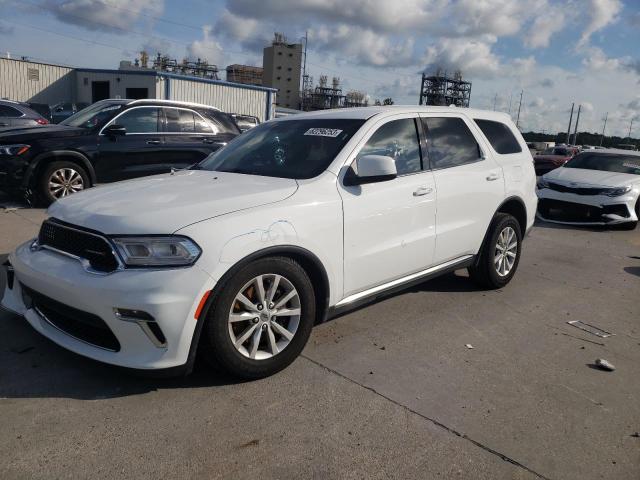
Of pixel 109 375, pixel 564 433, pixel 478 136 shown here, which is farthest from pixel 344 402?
pixel 478 136

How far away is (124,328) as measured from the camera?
284 cm

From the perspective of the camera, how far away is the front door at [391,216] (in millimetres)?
3695

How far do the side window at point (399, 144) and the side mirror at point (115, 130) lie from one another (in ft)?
17.7

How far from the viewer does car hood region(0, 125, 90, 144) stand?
780 centimetres

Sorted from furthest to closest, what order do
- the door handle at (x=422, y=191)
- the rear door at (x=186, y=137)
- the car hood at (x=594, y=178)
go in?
the car hood at (x=594, y=178) < the rear door at (x=186, y=137) < the door handle at (x=422, y=191)

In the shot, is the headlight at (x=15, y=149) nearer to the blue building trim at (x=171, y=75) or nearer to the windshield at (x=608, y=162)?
the windshield at (x=608, y=162)

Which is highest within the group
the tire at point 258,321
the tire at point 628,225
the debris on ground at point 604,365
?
the tire at point 258,321

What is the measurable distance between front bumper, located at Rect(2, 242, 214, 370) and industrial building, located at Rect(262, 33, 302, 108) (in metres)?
116

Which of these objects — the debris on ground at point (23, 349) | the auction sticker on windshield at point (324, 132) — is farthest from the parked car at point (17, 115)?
the auction sticker on windshield at point (324, 132)

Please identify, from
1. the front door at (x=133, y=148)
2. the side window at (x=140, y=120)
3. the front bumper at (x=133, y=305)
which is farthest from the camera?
the side window at (x=140, y=120)

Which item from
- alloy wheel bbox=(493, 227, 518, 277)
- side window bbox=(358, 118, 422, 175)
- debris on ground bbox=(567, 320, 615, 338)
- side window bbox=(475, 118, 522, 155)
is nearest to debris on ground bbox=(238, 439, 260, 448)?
side window bbox=(358, 118, 422, 175)

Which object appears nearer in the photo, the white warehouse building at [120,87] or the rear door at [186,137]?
the rear door at [186,137]

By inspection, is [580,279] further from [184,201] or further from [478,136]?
[184,201]

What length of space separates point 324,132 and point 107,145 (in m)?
5.47
